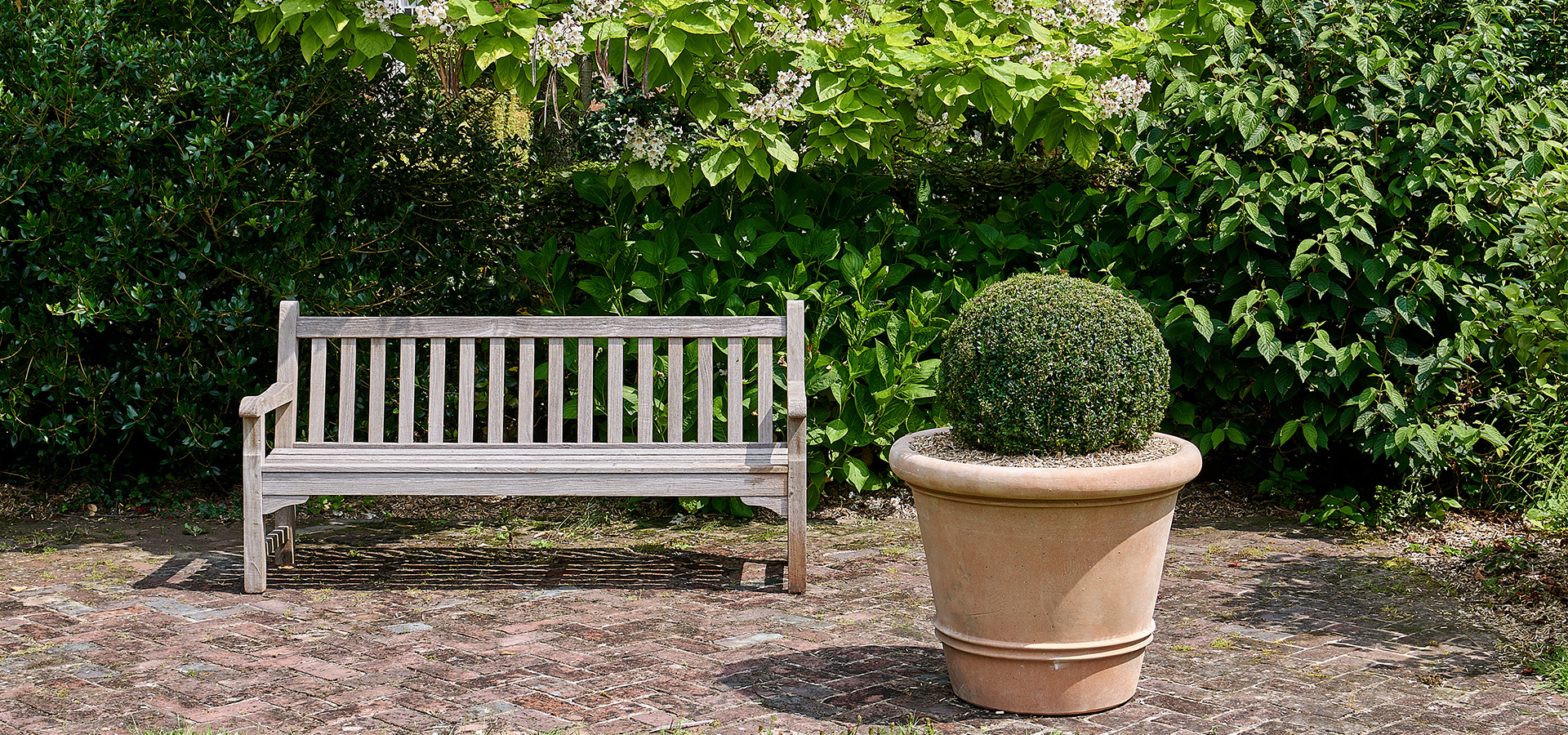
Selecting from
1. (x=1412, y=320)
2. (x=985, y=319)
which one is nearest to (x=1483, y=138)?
(x=1412, y=320)

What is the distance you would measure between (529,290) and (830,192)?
1.52 m

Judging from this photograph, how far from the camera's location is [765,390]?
5422 millimetres

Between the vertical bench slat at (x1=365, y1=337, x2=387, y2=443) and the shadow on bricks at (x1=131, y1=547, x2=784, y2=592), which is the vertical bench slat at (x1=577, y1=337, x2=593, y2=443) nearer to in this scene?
the shadow on bricks at (x1=131, y1=547, x2=784, y2=592)

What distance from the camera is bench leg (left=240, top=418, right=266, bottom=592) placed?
486cm

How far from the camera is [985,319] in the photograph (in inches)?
141

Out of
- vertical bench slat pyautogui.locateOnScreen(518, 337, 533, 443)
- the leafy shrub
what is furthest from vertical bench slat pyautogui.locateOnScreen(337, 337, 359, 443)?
the leafy shrub

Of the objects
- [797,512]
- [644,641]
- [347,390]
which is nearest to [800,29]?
[797,512]

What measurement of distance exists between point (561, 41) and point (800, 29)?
3.43 feet

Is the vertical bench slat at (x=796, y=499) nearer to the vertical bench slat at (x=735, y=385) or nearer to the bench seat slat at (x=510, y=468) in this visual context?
the bench seat slat at (x=510, y=468)

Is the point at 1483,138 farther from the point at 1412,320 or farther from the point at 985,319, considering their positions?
the point at 985,319

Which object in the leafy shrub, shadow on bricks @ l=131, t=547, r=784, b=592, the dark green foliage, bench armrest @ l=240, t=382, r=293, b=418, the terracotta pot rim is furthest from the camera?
the dark green foliage

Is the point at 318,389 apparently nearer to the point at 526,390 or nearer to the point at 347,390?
the point at 347,390

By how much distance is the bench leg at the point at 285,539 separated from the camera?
532 cm

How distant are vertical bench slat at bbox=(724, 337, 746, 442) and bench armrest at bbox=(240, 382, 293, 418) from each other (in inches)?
68.4
